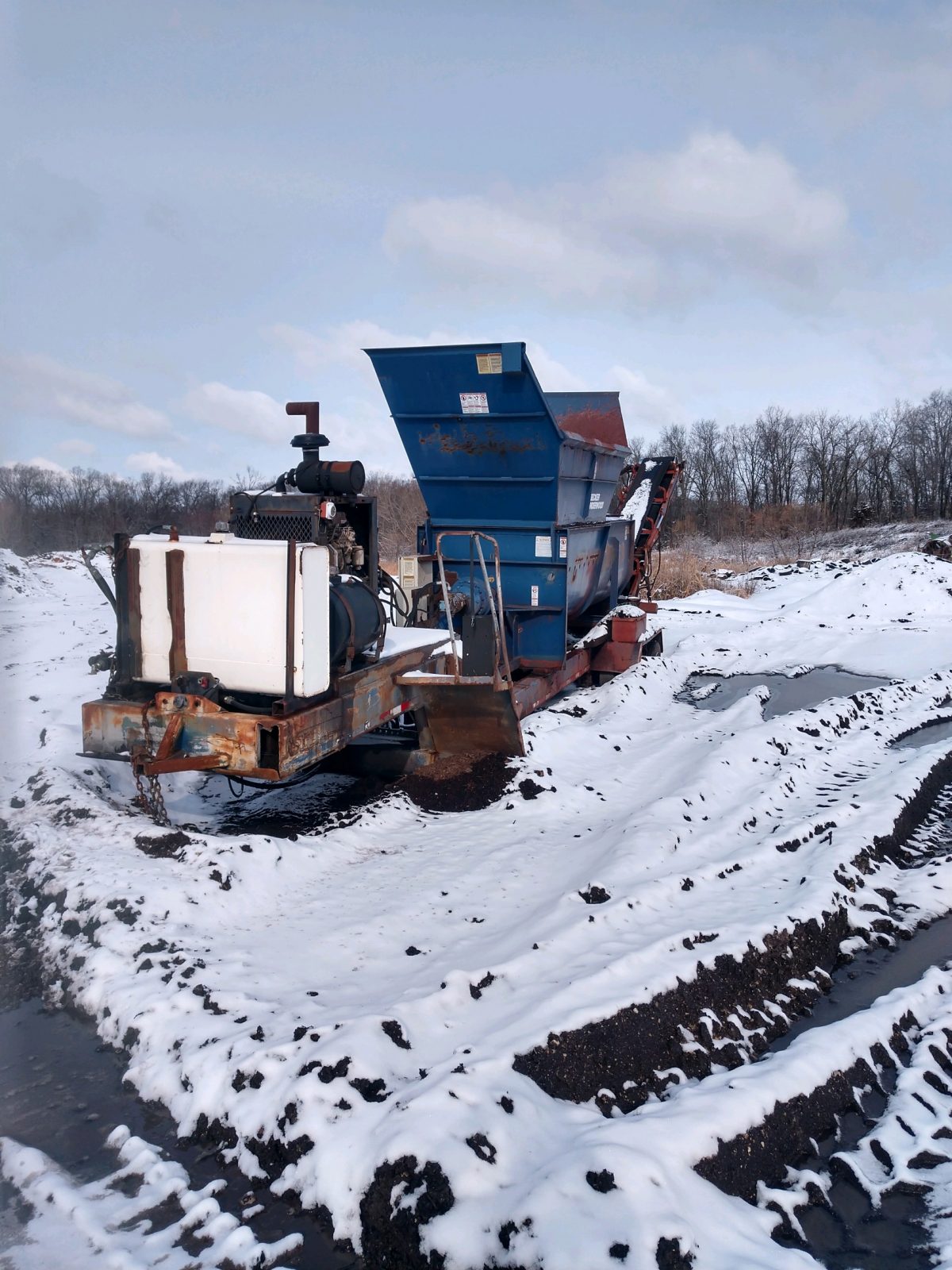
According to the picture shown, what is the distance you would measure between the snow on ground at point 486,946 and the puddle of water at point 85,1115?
7 centimetres

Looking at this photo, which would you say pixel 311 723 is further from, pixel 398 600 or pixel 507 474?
pixel 507 474

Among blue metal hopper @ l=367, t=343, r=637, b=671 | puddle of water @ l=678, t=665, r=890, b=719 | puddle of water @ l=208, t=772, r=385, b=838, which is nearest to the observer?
puddle of water @ l=208, t=772, r=385, b=838

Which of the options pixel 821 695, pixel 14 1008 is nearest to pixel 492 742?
pixel 14 1008

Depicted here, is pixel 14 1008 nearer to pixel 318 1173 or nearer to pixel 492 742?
pixel 318 1173

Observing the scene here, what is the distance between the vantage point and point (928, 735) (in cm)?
803

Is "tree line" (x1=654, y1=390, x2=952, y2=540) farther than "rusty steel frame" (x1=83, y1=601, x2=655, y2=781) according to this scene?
Yes

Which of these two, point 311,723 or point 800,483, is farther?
point 800,483

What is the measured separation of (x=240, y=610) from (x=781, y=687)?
714 cm

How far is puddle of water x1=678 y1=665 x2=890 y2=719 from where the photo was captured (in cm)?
923

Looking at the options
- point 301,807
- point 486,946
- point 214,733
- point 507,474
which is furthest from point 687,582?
point 486,946

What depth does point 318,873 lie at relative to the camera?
4.96 metres

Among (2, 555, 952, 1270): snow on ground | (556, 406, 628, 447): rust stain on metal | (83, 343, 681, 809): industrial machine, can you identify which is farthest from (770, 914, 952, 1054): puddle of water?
(556, 406, 628, 447): rust stain on metal

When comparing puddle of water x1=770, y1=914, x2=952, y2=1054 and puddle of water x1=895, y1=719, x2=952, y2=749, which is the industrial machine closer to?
puddle of water x1=770, y1=914, x2=952, y2=1054

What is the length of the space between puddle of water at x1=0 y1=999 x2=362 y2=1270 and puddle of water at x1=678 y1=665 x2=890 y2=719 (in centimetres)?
674
